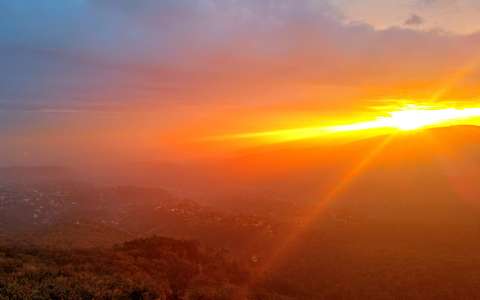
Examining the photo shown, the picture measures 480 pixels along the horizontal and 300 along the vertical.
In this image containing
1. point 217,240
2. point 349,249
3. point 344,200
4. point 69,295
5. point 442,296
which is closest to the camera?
point 69,295

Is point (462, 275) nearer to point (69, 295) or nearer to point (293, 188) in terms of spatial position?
point (69, 295)

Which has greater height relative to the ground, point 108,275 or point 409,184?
point 108,275

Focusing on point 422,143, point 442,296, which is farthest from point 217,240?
point 422,143

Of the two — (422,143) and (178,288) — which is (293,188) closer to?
(422,143)

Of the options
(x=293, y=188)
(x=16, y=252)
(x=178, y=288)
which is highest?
(x=16, y=252)

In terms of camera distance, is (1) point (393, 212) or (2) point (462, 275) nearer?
(2) point (462, 275)

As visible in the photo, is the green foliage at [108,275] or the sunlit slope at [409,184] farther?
the sunlit slope at [409,184]

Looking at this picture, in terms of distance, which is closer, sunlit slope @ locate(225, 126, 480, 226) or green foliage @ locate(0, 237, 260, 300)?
green foliage @ locate(0, 237, 260, 300)

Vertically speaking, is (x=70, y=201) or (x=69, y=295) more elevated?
(x=69, y=295)

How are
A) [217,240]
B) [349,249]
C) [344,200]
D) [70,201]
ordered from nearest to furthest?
[349,249], [217,240], [344,200], [70,201]

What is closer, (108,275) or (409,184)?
(108,275)
